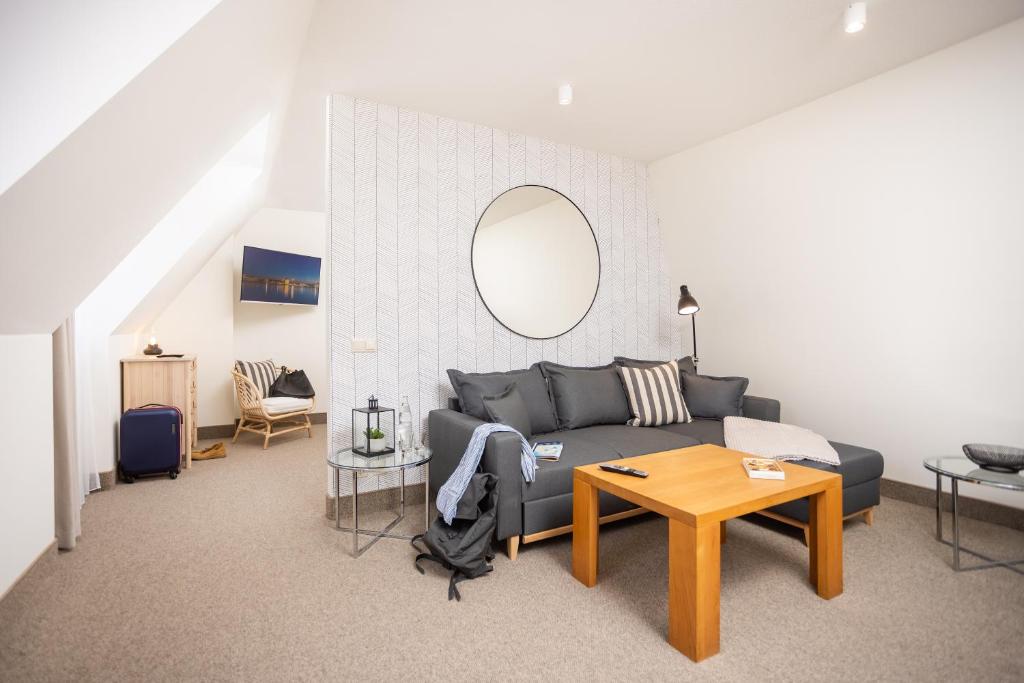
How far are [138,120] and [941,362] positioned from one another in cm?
416

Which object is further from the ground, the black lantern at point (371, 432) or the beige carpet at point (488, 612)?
the black lantern at point (371, 432)

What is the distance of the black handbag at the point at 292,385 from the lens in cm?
566

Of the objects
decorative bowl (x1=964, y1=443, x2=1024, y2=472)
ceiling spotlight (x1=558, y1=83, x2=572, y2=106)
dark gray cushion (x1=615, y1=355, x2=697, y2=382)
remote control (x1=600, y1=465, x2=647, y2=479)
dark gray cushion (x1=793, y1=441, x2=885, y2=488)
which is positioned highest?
ceiling spotlight (x1=558, y1=83, x2=572, y2=106)

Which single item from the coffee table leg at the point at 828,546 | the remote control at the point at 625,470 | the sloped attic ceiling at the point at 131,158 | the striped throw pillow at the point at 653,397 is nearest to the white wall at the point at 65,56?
the sloped attic ceiling at the point at 131,158

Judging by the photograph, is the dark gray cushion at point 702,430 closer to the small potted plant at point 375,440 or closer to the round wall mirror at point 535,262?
the round wall mirror at point 535,262

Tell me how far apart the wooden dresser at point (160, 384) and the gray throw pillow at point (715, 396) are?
4.19m

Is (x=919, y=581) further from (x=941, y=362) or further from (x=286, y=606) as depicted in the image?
(x=286, y=606)

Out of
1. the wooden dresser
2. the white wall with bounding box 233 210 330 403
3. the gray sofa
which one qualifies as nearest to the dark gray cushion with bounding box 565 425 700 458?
the gray sofa

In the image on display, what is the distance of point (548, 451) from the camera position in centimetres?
279

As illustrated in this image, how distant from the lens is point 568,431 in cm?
339

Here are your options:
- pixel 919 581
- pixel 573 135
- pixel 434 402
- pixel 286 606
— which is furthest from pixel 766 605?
pixel 573 135

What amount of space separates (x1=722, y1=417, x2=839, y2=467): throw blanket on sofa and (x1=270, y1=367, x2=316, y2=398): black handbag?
449 centimetres

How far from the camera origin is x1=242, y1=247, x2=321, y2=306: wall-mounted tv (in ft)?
18.4

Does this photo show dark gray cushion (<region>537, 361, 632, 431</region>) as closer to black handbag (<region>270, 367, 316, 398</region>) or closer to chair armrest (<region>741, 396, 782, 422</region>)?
chair armrest (<region>741, 396, 782, 422</region>)
